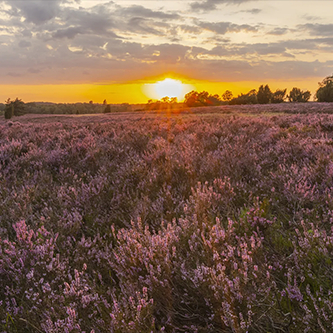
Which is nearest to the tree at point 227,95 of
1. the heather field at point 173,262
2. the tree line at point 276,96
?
the tree line at point 276,96

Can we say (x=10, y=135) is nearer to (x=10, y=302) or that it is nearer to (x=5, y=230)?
(x=5, y=230)

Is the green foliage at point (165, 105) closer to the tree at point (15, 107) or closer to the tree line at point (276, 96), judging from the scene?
the tree line at point (276, 96)

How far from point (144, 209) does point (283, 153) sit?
2.96 metres

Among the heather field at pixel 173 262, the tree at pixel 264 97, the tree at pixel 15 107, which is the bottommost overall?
the heather field at pixel 173 262

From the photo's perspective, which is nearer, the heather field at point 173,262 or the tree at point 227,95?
the heather field at point 173,262

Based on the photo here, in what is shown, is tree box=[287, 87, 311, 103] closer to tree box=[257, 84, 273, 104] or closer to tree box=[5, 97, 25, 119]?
tree box=[257, 84, 273, 104]

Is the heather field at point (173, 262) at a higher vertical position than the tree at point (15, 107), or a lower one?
lower

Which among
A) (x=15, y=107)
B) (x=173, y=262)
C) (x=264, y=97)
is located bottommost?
(x=173, y=262)

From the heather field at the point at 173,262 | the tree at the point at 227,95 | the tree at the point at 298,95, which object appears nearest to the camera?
the heather field at the point at 173,262

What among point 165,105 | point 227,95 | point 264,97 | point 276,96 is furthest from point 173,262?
point 227,95

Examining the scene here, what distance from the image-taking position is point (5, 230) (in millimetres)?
2502

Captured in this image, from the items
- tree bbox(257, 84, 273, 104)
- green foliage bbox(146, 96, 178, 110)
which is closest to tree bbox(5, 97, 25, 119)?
green foliage bbox(146, 96, 178, 110)

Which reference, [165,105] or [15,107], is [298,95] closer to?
[165,105]

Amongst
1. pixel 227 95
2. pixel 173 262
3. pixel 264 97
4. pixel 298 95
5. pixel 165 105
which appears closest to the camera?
pixel 173 262
